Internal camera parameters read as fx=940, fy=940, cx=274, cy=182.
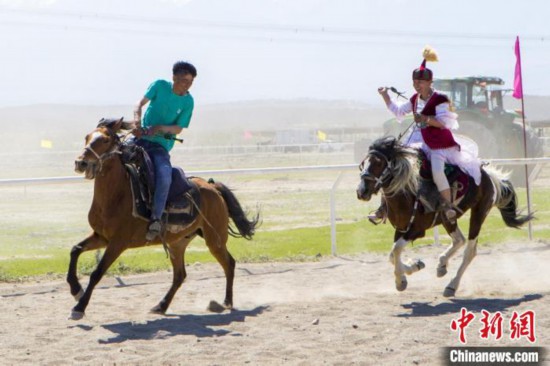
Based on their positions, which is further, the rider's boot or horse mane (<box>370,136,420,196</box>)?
the rider's boot

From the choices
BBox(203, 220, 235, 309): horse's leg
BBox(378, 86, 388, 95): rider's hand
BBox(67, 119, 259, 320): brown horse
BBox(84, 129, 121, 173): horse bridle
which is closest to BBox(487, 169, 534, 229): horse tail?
BBox(378, 86, 388, 95): rider's hand

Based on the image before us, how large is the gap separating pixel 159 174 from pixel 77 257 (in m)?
1.14

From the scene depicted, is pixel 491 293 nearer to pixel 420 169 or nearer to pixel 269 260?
pixel 420 169

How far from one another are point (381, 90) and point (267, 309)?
2.87 meters

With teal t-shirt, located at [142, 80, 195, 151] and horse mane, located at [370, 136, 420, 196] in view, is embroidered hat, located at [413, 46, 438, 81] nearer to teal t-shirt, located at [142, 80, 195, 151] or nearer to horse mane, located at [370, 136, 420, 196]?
horse mane, located at [370, 136, 420, 196]

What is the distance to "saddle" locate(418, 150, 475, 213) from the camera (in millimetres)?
10405

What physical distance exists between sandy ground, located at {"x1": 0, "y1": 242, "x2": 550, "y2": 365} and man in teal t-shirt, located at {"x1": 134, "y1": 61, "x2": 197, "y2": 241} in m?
1.30

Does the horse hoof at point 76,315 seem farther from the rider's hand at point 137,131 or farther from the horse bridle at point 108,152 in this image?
the rider's hand at point 137,131

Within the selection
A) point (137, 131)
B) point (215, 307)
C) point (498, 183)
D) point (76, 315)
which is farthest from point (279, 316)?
point (498, 183)

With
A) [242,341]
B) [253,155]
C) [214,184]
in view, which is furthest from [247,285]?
[253,155]

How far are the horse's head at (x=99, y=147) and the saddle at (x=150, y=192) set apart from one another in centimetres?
20

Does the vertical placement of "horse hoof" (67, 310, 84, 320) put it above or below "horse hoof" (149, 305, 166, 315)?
above

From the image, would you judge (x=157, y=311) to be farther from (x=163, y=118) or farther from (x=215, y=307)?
(x=163, y=118)

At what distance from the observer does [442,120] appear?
411 inches
